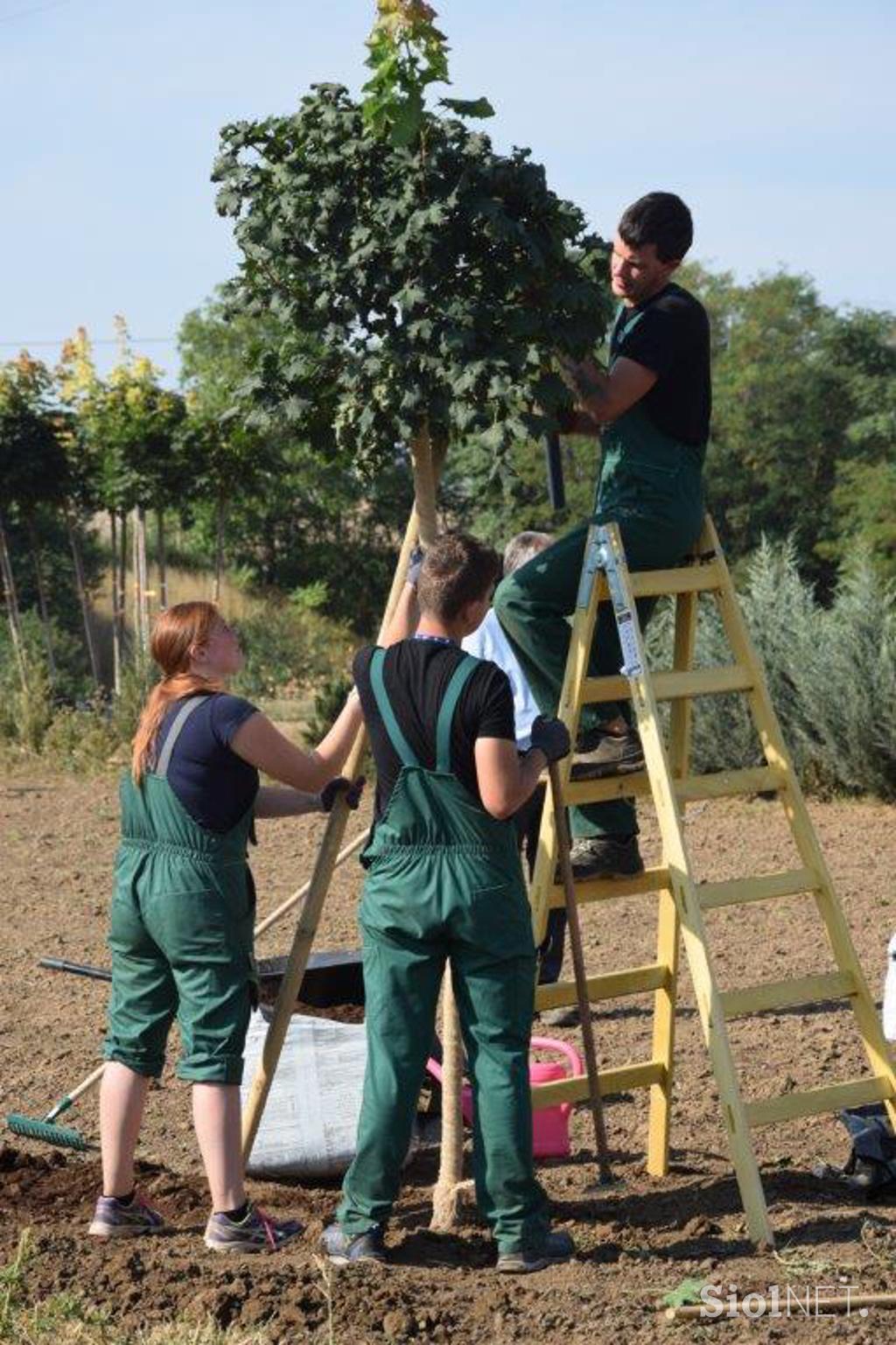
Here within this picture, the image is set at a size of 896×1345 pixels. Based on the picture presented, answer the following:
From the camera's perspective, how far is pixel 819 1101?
5.39 m

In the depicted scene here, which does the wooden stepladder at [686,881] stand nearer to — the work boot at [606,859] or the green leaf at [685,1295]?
the work boot at [606,859]

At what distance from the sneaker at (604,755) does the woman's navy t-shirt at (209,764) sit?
43.7 inches

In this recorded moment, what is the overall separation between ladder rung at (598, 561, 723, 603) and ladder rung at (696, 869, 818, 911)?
844mm

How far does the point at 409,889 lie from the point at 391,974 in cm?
24

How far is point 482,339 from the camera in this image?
16.9ft

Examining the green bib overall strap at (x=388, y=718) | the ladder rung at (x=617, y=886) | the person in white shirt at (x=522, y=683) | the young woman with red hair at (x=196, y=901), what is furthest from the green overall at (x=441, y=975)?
the person in white shirt at (x=522, y=683)

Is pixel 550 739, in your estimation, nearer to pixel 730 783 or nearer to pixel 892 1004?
pixel 730 783

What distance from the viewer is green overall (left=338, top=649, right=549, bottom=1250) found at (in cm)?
481

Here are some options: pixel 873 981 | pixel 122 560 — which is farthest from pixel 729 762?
pixel 122 560

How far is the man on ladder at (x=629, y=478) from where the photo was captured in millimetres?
5316

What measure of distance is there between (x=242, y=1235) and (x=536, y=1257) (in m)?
0.78

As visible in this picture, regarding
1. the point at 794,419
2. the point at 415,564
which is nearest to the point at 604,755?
the point at 415,564

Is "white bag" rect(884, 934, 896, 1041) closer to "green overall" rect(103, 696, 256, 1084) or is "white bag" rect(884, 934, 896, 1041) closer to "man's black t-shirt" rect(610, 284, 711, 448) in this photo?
"man's black t-shirt" rect(610, 284, 711, 448)

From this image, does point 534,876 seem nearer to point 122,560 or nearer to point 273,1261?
point 273,1261
